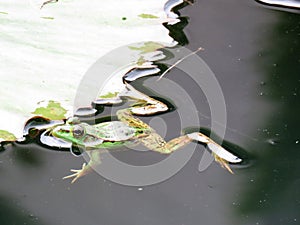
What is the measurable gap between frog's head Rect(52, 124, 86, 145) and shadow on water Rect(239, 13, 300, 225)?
44cm

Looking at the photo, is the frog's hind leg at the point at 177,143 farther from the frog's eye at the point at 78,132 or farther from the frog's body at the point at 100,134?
the frog's eye at the point at 78,132

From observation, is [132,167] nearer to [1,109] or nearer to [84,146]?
[84,146]

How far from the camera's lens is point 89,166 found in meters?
1.36

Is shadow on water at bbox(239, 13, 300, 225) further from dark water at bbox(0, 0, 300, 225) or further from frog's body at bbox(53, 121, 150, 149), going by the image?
frog's body at bbox(53, 121, 150, 149)

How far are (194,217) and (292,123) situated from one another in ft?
1.25

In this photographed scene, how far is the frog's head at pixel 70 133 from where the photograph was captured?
139cm

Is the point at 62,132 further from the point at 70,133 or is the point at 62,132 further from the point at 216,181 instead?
the point at 216,181

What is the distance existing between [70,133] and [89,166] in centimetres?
10

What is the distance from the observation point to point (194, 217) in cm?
125

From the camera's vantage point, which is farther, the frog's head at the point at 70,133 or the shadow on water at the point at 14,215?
the frog's head at the point at 70,133

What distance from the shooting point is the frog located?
138cm

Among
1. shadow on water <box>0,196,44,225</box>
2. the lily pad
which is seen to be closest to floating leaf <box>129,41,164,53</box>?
the lily pad

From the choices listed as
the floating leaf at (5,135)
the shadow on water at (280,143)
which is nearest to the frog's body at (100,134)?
the floating leaf at (5,135)

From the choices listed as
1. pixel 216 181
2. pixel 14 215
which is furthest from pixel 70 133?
pixel 216 181
